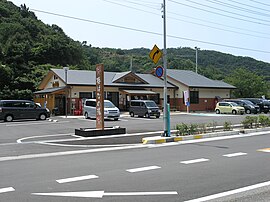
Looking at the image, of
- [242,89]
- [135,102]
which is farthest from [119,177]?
[242,89]

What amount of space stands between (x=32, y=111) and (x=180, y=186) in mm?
24213

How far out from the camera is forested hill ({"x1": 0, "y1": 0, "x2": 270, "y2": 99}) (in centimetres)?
4872

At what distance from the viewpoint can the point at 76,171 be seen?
813cm

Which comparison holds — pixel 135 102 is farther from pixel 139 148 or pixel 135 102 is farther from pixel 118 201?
pixel 118 201

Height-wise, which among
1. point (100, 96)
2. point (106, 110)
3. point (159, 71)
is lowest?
point (106, 110)

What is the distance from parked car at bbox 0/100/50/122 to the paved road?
18.0m

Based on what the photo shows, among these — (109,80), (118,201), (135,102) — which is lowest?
(118,201)

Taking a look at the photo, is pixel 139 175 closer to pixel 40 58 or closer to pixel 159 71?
pixel 159 71

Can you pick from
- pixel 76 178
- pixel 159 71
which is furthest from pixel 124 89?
pixel 76 178

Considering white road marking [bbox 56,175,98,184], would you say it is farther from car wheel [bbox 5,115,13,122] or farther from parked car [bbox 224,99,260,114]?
parked car [bbox 224,99,260,114]

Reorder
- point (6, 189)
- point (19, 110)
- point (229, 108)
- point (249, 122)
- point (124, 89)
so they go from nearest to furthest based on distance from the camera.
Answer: point (6, 189)
point (249, 122)
point (19, 110)
point (229, 108)
point (124, 89)

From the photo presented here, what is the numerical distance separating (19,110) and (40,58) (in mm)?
36832

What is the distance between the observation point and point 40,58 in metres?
62.7

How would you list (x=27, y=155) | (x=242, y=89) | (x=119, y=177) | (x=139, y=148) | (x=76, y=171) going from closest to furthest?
(x=119, y=177) < (x=76, y=171) < (x=27, y=155) < (x=139, y=148) < (x=242, y=89)
